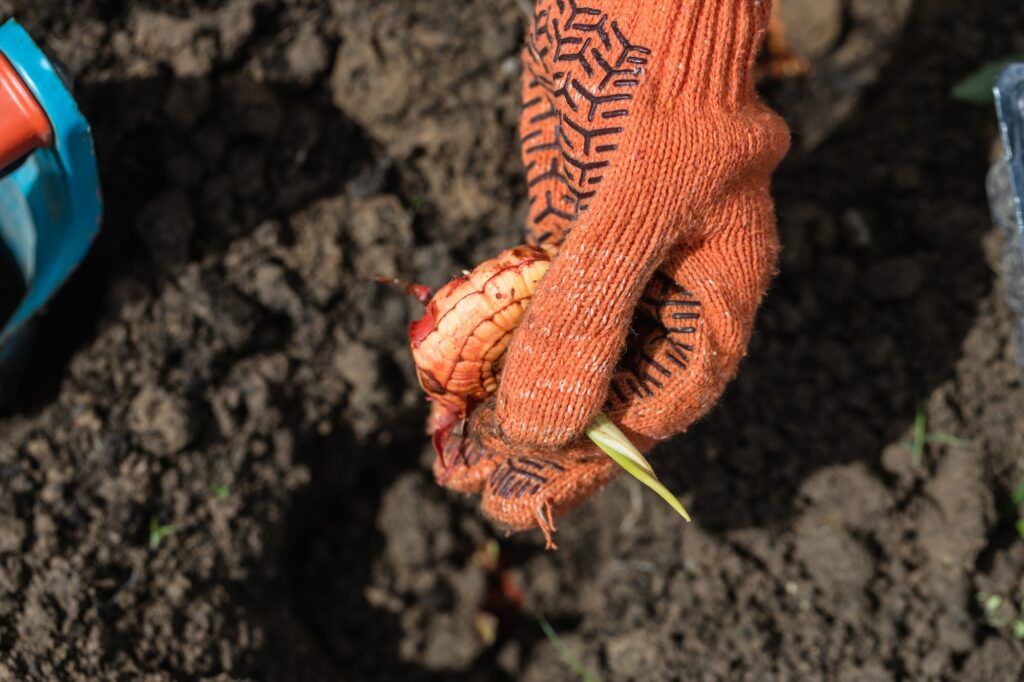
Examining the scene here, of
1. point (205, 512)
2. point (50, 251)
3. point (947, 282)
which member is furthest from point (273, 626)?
point (947, 282)

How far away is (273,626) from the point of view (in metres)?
2.06

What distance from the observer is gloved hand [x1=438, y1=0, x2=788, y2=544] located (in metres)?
1.40

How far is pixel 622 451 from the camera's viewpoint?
4.81ft

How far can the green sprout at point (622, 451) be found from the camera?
1459mm

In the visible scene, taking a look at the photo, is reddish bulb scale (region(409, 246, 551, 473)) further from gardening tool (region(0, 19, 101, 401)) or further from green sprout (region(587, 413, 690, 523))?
gardening tool (region(0, 19, 101, 401))

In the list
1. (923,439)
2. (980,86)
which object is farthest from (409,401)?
(980,86)

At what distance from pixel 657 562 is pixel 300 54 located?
1367 millimetres

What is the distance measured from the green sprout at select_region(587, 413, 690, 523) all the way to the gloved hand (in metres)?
0.04

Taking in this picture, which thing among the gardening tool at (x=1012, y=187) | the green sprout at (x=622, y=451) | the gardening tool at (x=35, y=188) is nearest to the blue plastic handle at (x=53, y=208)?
the gardening tool at (x=35, y=188)

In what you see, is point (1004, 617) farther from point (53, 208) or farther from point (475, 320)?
point (53, 208)

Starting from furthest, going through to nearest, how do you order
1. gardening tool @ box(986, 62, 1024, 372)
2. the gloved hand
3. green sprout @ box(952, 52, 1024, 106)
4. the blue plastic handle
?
green sprout @ box(952, 52, 1024, 106), gardening tool @ box(986, 62, 1024, 372), the blue plastic handle, the gloved hand

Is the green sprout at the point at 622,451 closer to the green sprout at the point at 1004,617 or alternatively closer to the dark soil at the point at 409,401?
the dark soil at the point at 409,401

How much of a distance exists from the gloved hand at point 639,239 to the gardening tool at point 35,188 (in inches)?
32.3

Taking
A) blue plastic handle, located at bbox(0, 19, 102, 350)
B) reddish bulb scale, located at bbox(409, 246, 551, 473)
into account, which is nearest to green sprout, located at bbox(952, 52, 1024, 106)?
reddish bulb scale, located at bbox(409, 246, 551, 473)
